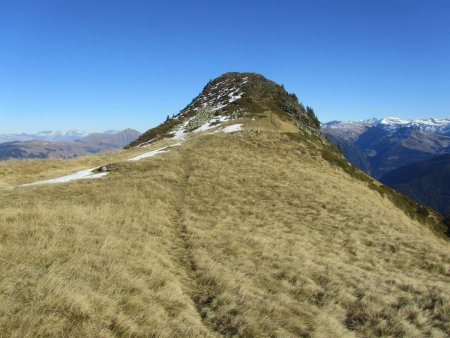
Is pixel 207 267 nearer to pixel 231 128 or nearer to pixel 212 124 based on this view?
pixel 231 128

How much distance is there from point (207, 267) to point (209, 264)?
1.02 ft

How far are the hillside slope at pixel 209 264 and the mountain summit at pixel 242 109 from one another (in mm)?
33763

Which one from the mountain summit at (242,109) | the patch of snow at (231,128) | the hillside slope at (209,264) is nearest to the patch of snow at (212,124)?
the mountain summit at (242,109)

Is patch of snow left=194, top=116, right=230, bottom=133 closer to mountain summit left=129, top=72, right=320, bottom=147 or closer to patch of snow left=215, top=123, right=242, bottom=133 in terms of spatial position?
mountain summit left=129, top=72, right=320, bottom=147

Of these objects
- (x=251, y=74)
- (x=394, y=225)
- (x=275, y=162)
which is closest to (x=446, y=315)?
(x=394, y=225)

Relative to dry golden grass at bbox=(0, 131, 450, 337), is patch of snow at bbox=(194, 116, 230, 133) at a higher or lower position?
higher

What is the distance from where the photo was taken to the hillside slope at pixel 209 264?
834 centimetres

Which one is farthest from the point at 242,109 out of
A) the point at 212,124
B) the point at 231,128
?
the point at 231,128

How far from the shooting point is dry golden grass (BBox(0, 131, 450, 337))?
27.1 ft

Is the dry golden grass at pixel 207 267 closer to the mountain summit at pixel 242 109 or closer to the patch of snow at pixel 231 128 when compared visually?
the patch of snow at pixel 231 128

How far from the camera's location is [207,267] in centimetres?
1308

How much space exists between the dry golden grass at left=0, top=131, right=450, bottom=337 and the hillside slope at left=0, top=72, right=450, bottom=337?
5 cm

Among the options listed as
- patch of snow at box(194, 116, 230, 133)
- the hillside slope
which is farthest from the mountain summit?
the hillside slope

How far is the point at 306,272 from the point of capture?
13914 mm
